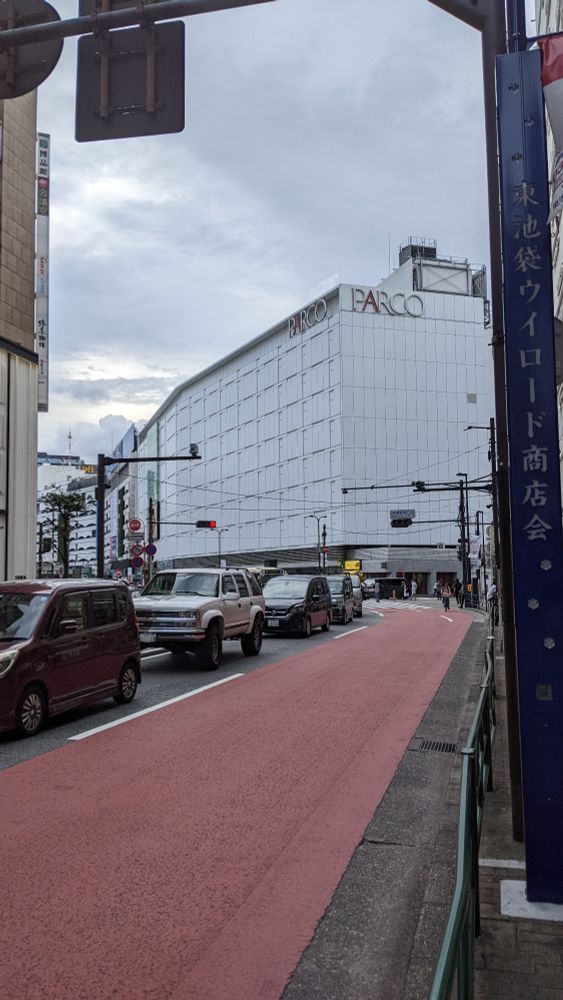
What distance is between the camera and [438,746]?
9.61 metres

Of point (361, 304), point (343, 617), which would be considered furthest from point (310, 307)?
point (343, 617)

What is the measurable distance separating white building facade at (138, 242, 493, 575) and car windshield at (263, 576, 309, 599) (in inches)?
2346

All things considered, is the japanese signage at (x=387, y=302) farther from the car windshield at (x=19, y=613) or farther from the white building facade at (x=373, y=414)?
the car windshield at (x=19, y=613)

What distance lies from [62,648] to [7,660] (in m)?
1.02

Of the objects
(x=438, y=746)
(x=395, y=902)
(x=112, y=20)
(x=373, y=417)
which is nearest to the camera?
(x=395, y=902)

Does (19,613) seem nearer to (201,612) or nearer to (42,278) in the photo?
(201,612)

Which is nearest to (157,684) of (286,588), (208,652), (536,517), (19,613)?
A: (208,652)

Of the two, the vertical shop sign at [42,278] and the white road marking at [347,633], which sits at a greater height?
the vertical shop sign at [42,278]

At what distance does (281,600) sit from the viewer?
966 inches

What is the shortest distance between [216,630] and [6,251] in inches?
598

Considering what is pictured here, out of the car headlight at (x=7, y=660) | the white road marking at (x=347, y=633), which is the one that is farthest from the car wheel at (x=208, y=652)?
the white road marking at (x=347, y=633)

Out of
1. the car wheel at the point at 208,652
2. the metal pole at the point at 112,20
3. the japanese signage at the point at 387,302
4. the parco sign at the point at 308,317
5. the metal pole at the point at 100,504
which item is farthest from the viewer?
the parco sign at the point at 308,317

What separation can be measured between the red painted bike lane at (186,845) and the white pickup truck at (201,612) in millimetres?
3955

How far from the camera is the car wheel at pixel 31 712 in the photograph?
31.1 ft
